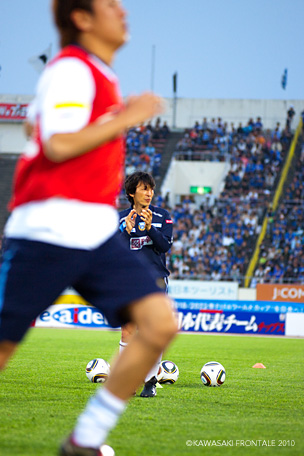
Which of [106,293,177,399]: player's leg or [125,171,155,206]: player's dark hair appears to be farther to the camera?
[125,171,155,206]: player's dark hair

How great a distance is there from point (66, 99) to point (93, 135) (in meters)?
0.21

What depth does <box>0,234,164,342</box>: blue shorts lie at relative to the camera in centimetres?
349

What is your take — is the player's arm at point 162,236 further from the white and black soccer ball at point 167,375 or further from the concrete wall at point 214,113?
the concrete wall at point 214,113

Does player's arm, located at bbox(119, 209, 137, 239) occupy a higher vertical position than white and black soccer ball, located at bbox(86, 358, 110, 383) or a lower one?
higher

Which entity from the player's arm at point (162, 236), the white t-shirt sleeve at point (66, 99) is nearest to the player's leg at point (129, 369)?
the white t-shirt sleeve at point (66, 99)

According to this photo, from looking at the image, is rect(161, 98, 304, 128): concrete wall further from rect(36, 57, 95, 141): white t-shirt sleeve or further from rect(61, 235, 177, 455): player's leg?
rect(36, 57, 95, 141): white t-shirt sleeve

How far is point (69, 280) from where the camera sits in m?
3.59

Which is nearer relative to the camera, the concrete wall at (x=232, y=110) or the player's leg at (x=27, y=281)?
the player's leg at (x=27, y=281)

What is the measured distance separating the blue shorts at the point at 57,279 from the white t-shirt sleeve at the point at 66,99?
59cm

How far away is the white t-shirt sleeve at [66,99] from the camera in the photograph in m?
3.40

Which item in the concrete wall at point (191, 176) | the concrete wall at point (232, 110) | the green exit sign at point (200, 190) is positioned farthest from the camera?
the concrete wall at point (232, 110)

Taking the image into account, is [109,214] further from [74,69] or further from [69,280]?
[74,69]

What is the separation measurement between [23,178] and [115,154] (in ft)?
1.59

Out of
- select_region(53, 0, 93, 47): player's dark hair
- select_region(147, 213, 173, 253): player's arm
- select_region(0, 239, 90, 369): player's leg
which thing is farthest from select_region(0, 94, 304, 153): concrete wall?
select_region(0, 239, 90, 369): player's leg
